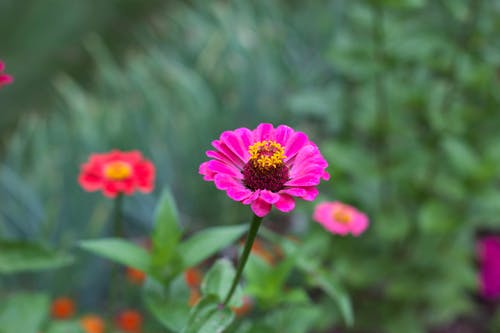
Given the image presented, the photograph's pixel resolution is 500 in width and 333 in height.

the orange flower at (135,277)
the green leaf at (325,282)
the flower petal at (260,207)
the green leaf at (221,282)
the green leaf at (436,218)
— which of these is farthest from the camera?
the orange flower at (135,277)

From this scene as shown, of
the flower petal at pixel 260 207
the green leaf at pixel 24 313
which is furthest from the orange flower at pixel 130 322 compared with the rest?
→ the flower petal at pixel 260 207

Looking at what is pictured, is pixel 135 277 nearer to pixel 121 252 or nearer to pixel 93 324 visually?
pixel 93 324

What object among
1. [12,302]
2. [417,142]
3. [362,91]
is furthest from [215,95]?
[12,302]

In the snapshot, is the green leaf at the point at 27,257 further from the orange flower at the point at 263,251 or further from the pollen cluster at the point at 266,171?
the orange flower at the point at 263,251

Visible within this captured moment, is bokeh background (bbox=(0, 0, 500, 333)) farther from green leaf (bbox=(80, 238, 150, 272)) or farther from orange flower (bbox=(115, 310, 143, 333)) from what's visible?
green leaf (bbox=(80, 238, 150, 272))

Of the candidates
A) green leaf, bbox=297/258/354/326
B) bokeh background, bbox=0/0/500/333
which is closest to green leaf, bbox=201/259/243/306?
green leaf, bbox=297/258/354/326

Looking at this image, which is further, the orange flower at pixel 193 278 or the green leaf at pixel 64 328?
the orange flower at pixel 193 278

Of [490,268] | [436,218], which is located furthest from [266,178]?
[490,268]

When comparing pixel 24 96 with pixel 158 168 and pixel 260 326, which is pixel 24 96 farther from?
pixel 260 326
